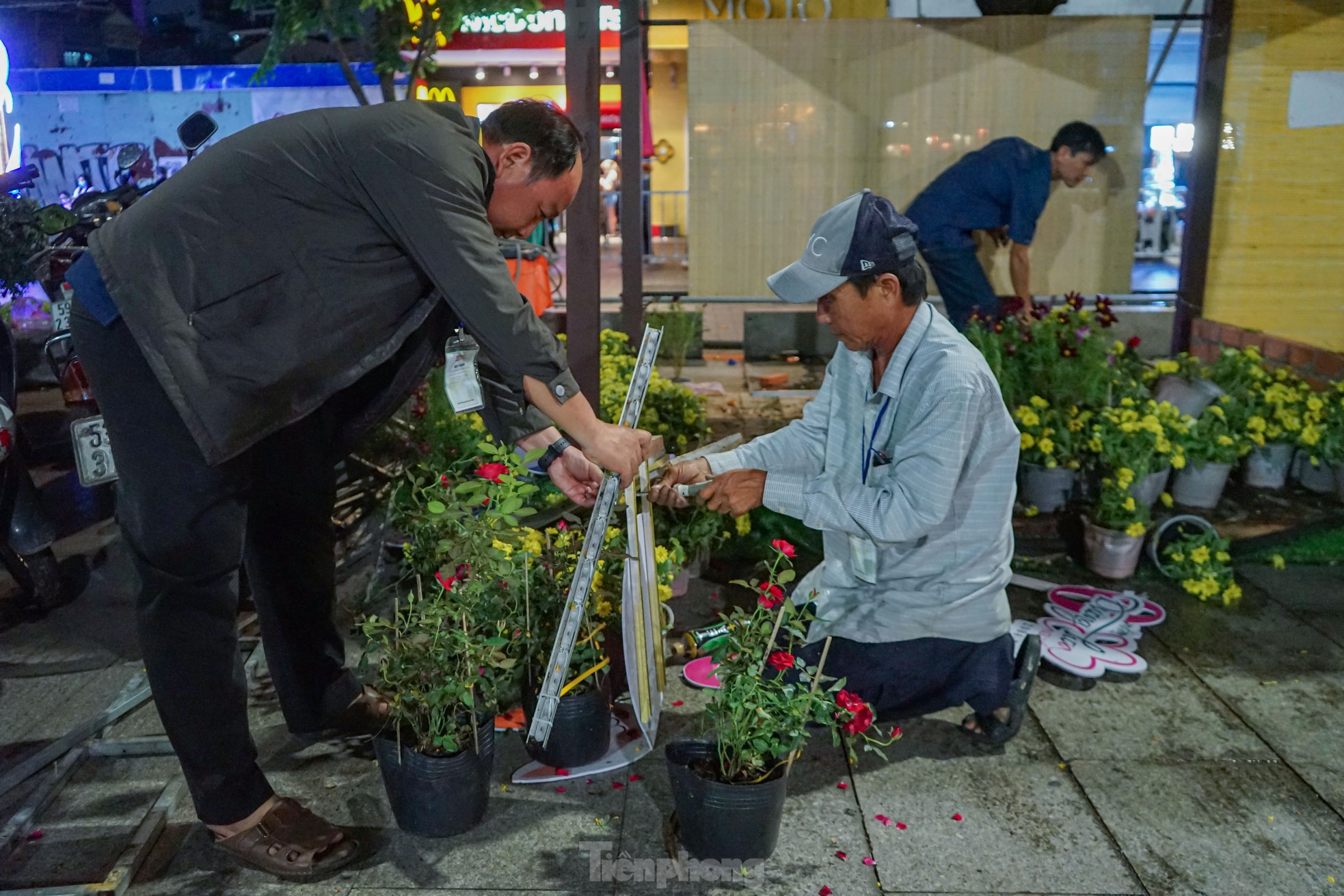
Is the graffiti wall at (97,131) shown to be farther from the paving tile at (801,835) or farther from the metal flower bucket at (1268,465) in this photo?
the metal flower bucket at (1268,465)

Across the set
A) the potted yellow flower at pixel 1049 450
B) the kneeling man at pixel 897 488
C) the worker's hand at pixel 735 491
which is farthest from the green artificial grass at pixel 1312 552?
the worker's hand at pixel 735 491

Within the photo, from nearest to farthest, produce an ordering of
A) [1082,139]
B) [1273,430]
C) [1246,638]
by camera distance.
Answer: [1246,638]
[1273,430]
[1082,139]

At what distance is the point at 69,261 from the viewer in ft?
13.9

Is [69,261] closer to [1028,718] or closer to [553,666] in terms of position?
[553,666]

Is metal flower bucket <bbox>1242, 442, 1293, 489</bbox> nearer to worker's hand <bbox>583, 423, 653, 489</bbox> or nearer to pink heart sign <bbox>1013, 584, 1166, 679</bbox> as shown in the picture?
pink heart sign <bbox>1013, 584, 1166, 679</bbox>

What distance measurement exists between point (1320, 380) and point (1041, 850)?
157 inches

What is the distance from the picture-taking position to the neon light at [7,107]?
4.19 metres

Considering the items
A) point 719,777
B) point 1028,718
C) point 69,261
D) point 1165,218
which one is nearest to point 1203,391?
point 1028,718

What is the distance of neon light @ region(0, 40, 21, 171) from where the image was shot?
165 inches

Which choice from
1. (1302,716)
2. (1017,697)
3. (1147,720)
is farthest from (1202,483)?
(1017,697)

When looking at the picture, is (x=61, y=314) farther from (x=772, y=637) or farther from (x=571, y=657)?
(x=772, y=637)

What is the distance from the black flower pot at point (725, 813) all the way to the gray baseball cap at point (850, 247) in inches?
51.0

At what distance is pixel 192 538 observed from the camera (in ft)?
8.46

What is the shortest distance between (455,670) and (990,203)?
15.5 feet
